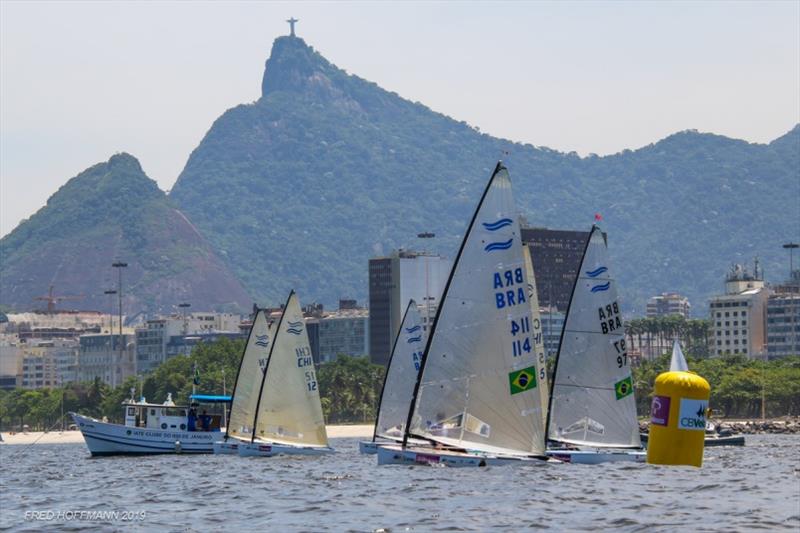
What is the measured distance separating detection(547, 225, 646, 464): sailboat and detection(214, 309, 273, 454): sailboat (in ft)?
120

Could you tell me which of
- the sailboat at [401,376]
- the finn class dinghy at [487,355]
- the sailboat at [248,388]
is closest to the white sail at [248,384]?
the sailboat at [248,388]

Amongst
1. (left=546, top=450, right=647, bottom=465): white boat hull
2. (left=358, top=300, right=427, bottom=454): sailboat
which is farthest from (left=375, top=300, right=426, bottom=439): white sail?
(left=546, top=450, right=647, bottom=465): white boat hull

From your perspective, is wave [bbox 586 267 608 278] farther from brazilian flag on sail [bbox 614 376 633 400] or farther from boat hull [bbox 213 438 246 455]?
boat hull [bbox 213 438 246 455]

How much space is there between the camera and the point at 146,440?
380ft

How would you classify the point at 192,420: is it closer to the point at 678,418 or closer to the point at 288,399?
the point at 288,399

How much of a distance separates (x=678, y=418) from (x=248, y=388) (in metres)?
65.2

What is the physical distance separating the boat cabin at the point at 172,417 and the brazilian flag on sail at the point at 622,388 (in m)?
45.5

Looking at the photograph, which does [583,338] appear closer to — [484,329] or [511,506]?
[484,329]

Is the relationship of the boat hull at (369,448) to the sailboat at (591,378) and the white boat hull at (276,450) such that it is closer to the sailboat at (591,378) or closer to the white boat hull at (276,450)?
the white boat hull at (276,450)

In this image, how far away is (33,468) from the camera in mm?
110438

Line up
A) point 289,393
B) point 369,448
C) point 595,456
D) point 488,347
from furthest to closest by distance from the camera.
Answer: point 369,448
point 289,393
point 595,456
point 488,347

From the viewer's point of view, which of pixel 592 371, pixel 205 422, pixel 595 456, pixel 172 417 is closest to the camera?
pixel 595 456

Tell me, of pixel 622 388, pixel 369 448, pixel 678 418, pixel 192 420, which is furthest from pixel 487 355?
pixel 192 420

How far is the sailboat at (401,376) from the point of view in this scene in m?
102
